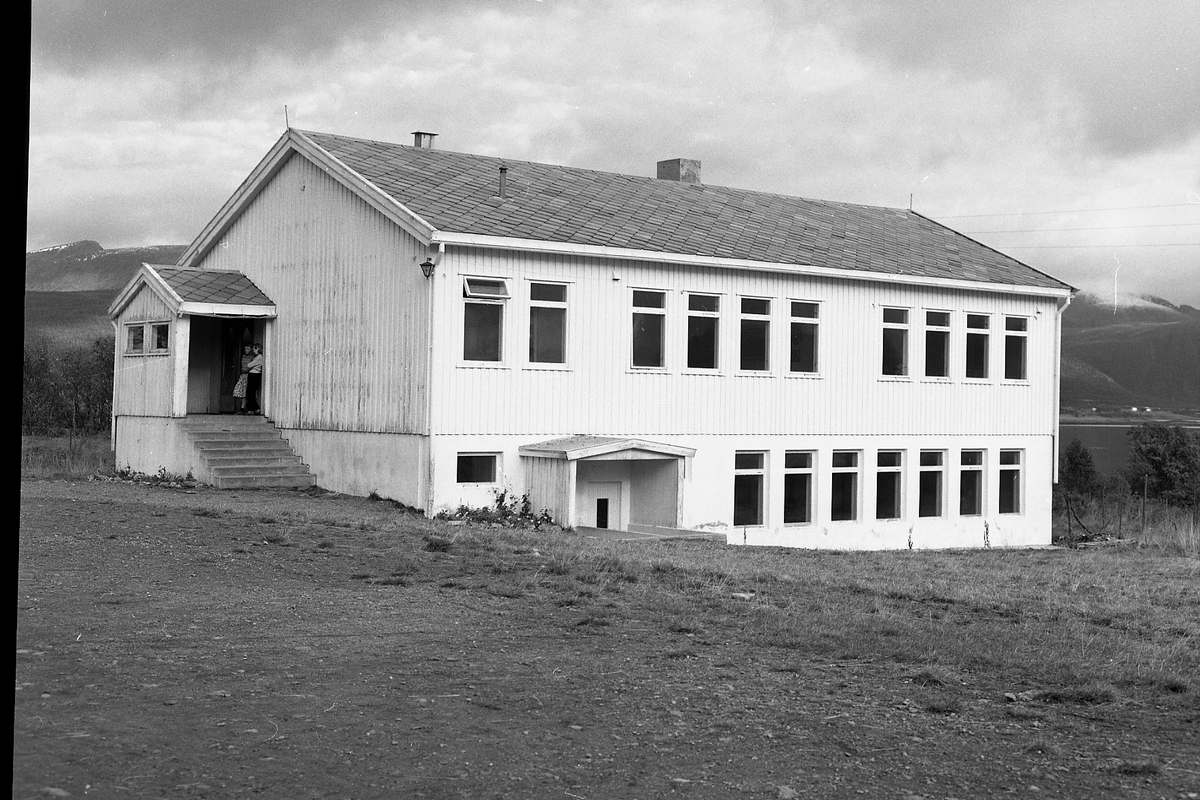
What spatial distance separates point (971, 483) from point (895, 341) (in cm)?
387

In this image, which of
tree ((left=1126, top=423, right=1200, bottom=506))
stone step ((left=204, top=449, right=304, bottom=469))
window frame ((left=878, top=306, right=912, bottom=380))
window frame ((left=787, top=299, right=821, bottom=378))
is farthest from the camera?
tree ((left=1126, top=423, right=1200, bottom=506))

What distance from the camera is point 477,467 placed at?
21.4 m

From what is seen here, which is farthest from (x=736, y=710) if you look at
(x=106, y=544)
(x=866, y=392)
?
(x=866, y=392)

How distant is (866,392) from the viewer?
26.4 meters

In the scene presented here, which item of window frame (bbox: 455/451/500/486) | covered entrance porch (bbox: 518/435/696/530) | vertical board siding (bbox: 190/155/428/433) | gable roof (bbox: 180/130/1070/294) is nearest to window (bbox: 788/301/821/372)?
gable roof (bbox: 180/130/1070/294)

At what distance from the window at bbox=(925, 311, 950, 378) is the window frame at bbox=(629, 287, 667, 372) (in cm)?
685

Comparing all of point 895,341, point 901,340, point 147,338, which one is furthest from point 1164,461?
point 147,338

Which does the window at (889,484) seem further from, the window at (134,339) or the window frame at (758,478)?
the window at (134,339)

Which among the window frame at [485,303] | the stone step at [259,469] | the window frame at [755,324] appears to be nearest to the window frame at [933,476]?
the window frame at [755,324]

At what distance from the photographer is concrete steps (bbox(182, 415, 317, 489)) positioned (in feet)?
74.3

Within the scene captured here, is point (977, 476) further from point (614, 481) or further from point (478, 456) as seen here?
point (478, 456)

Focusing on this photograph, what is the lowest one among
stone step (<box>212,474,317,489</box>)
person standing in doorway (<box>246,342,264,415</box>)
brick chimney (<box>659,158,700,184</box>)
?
stone step (<box>212,474,317,489</box>)

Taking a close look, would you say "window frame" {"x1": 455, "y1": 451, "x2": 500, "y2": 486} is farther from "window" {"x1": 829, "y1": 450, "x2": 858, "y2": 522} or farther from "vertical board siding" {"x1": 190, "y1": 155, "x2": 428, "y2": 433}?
Result: "window" {"x1": 829, "y1": 450, "x2": 858, "y2": 522}

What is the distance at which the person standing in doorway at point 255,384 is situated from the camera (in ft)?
83.7
